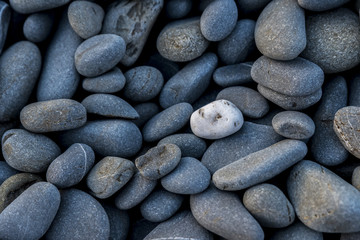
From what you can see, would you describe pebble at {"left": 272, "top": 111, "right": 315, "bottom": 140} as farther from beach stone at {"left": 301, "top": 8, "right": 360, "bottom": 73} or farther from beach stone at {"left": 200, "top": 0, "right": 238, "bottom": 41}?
beach stone at {"left": 200, "top": 0, "right": 238, "bottom": 41}

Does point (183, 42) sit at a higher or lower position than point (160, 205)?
higher

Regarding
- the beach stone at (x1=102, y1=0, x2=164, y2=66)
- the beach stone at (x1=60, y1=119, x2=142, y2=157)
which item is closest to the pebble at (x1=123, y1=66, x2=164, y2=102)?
the beach stone at (x1=102, y1=0, x2=164, y2=66)

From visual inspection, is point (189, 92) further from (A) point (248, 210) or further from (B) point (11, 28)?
(B) point (11, 28)

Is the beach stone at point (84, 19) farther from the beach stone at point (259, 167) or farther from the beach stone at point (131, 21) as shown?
the beach stone at point (259, 167)

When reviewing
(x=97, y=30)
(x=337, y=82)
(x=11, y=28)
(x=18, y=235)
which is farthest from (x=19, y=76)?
(x=337, y=82)

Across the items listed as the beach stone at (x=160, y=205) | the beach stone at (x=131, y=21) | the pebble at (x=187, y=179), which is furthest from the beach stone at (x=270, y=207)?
the beach stone at (x=131, y=21)

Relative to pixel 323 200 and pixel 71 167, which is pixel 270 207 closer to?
pixel 323 200

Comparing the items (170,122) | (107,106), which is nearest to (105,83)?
(107,106)
